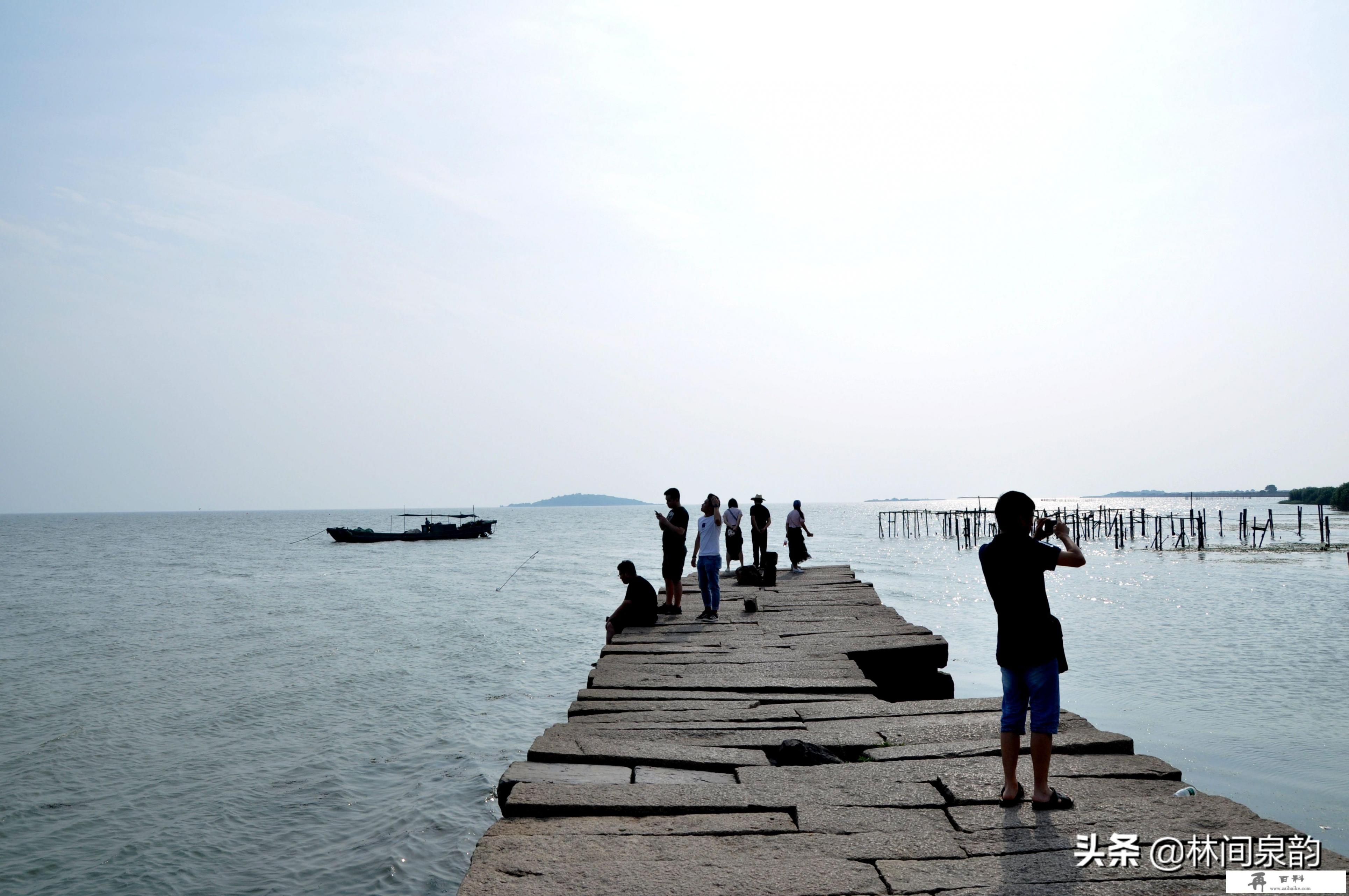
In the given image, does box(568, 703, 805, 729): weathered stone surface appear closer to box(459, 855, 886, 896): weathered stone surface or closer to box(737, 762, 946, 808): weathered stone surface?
box(737, 762, 946, 808): weathered stone surface

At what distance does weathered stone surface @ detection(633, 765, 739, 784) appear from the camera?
5258mm

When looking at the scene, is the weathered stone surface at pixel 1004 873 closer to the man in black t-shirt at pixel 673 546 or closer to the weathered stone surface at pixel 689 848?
the weathered stone surface at pixel 689 848

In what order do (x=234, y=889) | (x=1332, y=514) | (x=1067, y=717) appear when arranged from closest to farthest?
(x=1067, y=717), (x=234, y=889), (x=1332, y=514)

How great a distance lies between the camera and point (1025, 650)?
178 inches

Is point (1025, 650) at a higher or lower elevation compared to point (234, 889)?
higher

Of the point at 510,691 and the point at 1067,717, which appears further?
the point at 510,691

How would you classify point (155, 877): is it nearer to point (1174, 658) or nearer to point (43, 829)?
point (43, 829)

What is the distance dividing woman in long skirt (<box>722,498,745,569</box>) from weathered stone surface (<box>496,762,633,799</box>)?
10984 mm

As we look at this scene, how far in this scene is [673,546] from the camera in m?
11.9

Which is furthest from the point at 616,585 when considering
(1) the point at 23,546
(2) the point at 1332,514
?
(2) the point at 1332,514

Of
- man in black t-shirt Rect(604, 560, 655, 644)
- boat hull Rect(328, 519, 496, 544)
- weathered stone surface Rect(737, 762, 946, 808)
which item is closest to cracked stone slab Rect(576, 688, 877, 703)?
weathered stone surface Rect(737, 762, 946, 808)

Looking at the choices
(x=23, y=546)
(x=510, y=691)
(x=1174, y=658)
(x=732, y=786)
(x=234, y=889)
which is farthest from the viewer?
(x=23, y=546)

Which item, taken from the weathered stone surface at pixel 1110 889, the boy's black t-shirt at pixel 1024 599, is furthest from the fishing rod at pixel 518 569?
the weathered stone surface at pixel 1110 889

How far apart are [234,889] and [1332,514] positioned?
116615 millimetres
